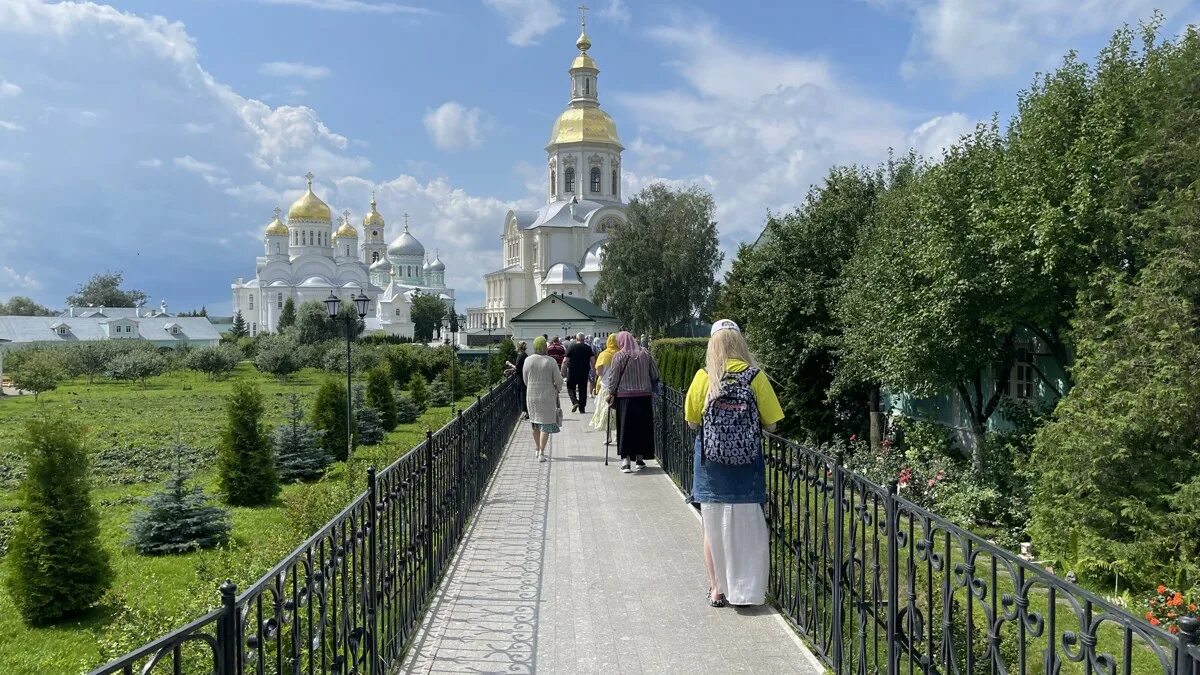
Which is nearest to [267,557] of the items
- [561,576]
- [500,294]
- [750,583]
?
[561,576]

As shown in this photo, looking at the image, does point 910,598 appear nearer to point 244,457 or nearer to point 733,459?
point 733,459

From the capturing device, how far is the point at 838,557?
14.6 ft

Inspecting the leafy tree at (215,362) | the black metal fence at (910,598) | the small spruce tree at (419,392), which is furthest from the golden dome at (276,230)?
the black metal fence at (910,598)

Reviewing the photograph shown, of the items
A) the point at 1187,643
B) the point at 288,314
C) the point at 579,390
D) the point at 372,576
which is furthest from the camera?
the point at 288,314

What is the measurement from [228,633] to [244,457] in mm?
10045

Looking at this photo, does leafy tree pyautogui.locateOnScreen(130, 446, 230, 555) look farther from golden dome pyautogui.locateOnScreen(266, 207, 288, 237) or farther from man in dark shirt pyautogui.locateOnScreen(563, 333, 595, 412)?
golden dome pyautogui.locateOnScreen(266, 207, 288, 237)

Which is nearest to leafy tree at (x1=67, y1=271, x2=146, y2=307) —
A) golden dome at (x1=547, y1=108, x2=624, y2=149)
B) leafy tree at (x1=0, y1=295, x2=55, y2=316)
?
leafy tree at (x1=0, y1=295, x2=55, y2=316)

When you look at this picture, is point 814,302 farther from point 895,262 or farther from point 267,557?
point 267,557

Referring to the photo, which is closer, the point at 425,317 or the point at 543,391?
the point at 543,391

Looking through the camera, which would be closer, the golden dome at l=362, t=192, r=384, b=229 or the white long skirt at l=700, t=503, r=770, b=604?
the white long skirt at l=700, t=503, r=770, b=604

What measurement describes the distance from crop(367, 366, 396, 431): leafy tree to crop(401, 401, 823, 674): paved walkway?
10642mm

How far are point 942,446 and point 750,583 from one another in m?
9.08

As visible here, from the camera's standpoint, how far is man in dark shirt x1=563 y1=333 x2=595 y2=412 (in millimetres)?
16344

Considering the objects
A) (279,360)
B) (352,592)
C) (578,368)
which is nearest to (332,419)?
(578,368)
